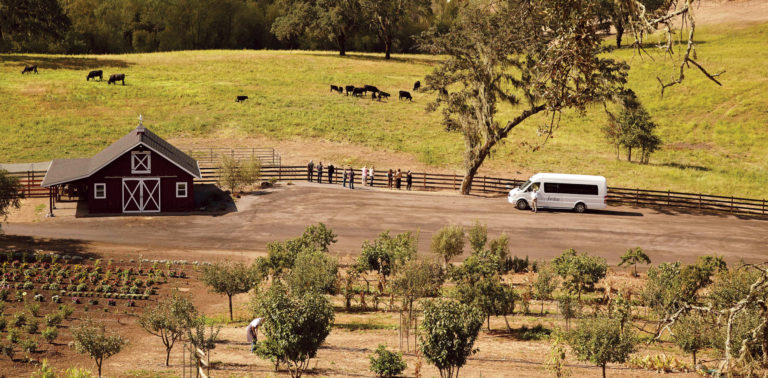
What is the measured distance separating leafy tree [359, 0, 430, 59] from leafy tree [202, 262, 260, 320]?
7353cm

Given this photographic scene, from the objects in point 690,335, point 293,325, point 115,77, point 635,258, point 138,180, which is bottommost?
A: point 690,335

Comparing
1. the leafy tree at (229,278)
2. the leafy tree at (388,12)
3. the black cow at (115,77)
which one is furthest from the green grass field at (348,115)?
the leafy tree at (229,278)

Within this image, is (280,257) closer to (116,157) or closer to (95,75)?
(116,157)

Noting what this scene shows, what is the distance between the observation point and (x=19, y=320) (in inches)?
848

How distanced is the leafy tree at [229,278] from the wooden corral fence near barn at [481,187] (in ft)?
75.3

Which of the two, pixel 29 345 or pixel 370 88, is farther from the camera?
pixel 370 88

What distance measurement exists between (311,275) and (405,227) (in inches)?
547

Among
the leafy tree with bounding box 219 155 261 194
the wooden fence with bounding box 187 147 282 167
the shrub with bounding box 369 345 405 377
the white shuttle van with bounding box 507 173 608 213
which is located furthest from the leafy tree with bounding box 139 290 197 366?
the wooden fence with bounding box 187 147 282 167

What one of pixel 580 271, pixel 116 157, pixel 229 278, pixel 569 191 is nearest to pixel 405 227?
pixel 569 191

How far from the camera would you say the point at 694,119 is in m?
69.9

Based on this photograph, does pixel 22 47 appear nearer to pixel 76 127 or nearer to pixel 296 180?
pixel 76 127

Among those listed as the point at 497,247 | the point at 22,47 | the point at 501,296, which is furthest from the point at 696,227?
the point at 22,47

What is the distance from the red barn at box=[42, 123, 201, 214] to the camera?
126 ft

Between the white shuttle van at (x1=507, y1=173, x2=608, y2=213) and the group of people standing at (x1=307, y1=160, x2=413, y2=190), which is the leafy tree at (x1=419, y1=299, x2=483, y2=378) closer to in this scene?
the white shuttle van at (x1=507, y1=173, x2=608, y2=213)
